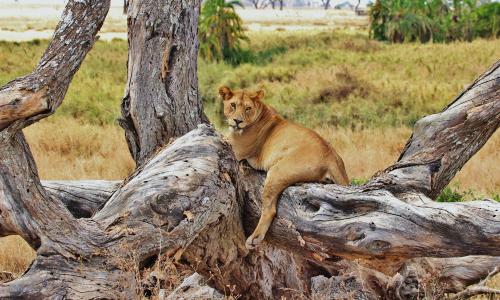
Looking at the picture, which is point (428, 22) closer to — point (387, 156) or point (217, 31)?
point (217, 31)

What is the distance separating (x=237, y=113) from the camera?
18.6 ft

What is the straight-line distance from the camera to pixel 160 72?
19.4ft

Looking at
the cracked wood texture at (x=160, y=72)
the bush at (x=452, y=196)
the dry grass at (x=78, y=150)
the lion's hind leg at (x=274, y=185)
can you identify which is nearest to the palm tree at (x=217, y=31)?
the dry grass at (x=78, y=150)

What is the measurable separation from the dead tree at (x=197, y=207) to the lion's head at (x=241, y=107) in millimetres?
344

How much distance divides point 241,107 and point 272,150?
50 cm

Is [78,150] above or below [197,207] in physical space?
below

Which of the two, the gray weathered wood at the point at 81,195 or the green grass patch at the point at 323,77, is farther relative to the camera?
the green grass patch at the point at 323,77

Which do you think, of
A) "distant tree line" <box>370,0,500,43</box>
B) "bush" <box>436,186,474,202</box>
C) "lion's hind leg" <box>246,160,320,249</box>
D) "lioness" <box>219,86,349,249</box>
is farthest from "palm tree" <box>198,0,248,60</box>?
"lion's hind leg" <box>246,160,320,249</box>

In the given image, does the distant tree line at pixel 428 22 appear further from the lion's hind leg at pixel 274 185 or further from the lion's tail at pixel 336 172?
the lion's hind leg at pixel 274 185

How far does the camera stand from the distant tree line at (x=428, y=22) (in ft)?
98.5

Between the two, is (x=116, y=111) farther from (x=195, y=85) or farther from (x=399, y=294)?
(x=399, y=294)

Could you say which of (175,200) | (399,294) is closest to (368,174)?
(399,294)

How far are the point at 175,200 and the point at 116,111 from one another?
10084mm

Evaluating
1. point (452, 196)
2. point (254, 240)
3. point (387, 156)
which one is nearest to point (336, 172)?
point (254, 240)
